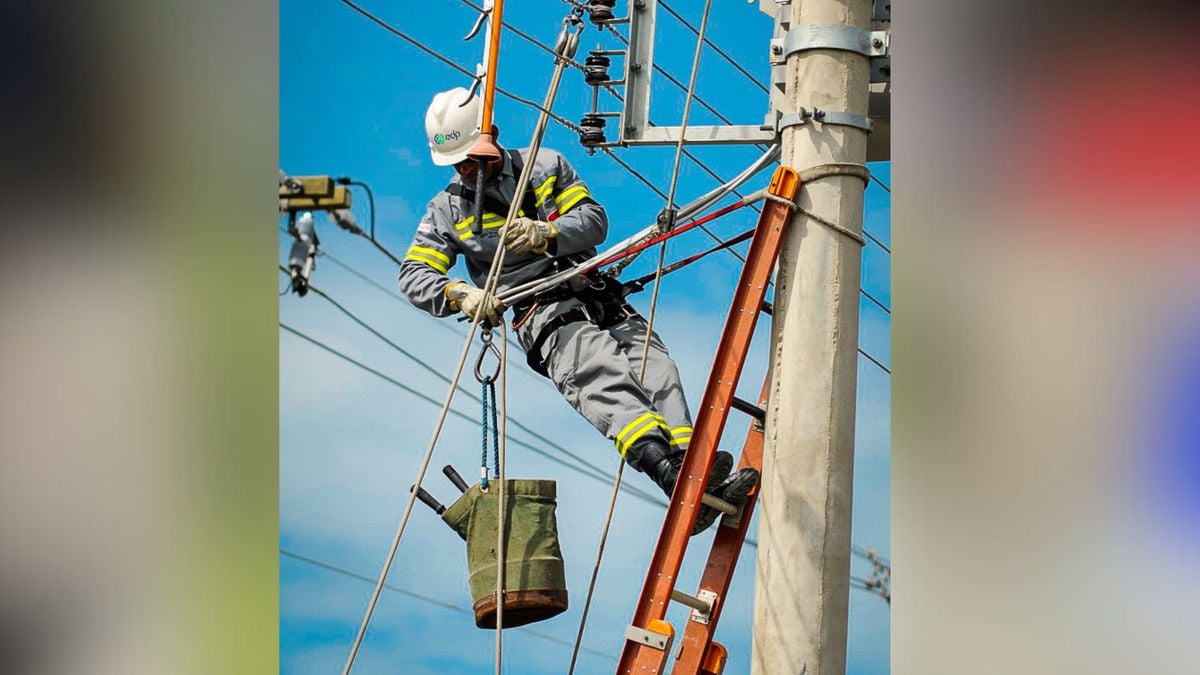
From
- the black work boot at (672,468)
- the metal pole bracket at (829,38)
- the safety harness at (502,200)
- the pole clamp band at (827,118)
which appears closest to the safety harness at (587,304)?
the safety harness at (502,200)

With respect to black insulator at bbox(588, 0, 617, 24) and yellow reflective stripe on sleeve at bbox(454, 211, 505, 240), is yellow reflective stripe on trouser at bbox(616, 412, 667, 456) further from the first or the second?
black insulator at bbox(588, 0, 617, 24)

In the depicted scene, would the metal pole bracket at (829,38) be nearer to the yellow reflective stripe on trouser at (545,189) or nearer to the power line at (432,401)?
the yellow reflective stripe on trouser at (545,189)

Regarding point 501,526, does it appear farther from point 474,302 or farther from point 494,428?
point 474,302

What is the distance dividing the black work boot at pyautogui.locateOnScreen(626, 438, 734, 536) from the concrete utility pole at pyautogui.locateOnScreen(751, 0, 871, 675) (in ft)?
0.69

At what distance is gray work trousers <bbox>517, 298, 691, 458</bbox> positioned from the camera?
496 centimetres

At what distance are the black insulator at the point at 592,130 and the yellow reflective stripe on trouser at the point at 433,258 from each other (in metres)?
0.61

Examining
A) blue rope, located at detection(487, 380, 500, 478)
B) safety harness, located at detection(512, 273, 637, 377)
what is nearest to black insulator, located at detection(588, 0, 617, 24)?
safety harness, located at detection(512, 273, 637, 377)

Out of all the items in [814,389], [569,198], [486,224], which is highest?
[569,198]

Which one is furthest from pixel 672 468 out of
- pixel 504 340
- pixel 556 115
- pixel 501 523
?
pixel 556 115

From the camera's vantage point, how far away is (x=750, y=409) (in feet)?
15.2

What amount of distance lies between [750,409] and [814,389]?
0.29m

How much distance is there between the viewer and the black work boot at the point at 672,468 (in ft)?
15.3
